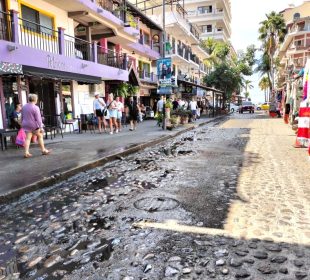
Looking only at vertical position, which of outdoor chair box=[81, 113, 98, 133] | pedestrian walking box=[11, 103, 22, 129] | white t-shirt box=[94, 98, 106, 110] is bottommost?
outdoor chair box=[81, 113, 98, 133]

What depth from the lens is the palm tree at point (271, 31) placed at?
47906 millimetres

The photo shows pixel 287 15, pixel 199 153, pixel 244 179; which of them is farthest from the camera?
pixel 287 15

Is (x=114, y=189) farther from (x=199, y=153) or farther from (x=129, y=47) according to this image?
(x=129, y=47)

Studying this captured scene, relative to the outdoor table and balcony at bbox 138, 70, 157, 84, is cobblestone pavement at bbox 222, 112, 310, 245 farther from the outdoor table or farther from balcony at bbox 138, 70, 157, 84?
balcony at bbox 138, 70, 157, 84

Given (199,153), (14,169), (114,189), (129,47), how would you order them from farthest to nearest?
(129,47) < (199,153) < (14,169) < (114,189)

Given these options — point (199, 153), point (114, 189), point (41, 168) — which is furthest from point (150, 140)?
point (114, 189)

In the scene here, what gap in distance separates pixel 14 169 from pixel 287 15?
65327mm

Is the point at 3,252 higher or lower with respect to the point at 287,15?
lower

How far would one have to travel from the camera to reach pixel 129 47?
25594mm

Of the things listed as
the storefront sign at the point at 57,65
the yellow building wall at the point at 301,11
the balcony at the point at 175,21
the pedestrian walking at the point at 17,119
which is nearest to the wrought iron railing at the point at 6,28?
the storefront sign at the point at 57,65

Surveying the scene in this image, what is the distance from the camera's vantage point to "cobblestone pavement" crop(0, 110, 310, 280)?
117 inches

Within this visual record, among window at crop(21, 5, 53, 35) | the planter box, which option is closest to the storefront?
window at crop(21, 5, 53, 35)

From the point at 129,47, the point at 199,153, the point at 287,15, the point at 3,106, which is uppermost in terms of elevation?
the point at 287,15

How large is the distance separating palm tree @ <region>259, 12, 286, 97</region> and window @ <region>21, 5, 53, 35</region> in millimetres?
39509
